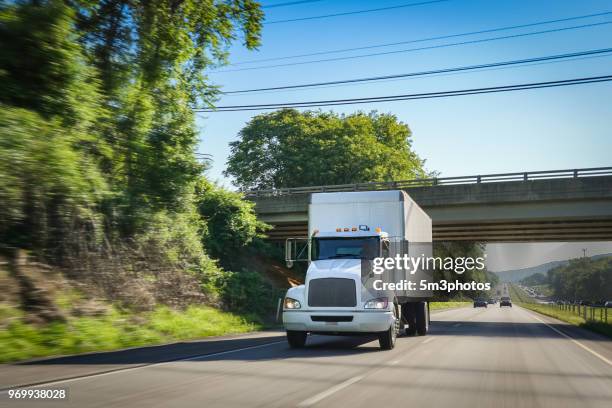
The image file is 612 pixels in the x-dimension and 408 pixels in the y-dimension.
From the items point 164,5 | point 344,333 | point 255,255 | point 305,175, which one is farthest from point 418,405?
point 305,175

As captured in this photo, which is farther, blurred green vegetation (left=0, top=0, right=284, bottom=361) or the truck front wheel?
the truck front wheel

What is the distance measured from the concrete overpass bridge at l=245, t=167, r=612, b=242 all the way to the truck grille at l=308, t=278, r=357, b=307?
2008cm

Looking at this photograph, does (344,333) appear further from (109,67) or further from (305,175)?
(305,175)

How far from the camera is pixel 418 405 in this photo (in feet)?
22.4

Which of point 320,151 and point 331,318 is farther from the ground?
point 320,151

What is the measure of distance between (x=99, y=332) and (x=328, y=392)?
725 centimetres

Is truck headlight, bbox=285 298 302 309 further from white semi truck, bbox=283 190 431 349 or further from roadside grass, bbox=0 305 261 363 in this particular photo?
roadside grass, bbox=0 305 261 363

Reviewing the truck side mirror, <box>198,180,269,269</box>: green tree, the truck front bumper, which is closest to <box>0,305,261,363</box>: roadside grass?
the truck front bumper

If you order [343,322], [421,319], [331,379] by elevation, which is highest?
[343,322]

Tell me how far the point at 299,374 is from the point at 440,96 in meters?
16.7

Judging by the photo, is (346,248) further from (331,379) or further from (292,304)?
(331,379)

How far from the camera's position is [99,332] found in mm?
12703

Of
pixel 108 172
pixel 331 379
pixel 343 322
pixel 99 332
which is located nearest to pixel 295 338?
pixel 343 322

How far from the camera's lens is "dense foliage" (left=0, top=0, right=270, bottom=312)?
12594 millimetres
